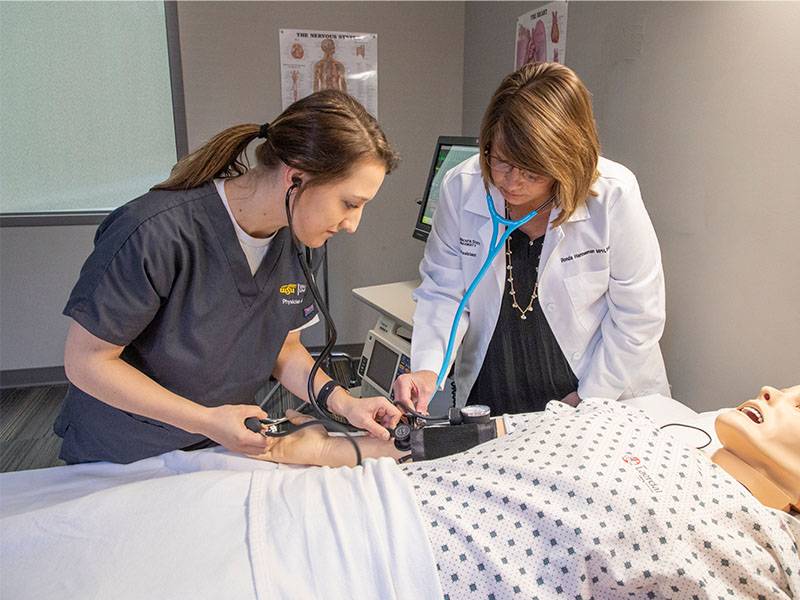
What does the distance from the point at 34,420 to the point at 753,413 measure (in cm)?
296

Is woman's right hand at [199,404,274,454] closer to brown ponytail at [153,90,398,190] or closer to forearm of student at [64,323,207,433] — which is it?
forearm of student at [64,323,207,433]

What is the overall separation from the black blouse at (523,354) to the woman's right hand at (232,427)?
25.2 inches

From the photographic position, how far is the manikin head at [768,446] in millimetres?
1057

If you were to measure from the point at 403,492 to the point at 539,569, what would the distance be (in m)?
0.22

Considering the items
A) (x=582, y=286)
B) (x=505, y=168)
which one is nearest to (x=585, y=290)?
(x=582, y=286)

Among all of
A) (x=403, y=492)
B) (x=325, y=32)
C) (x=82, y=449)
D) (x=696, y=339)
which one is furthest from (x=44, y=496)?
(x=325, y=32)

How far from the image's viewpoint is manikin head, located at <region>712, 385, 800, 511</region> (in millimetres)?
1057

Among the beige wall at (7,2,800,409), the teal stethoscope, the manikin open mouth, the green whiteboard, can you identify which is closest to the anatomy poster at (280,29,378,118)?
the beige wall at (7,2,800,409)

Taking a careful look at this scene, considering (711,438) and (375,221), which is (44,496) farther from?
(375,221)

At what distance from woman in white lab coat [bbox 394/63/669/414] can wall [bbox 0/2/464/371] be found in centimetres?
188

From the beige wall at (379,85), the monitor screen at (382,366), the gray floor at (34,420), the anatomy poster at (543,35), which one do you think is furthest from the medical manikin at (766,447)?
the beige wall at (379,85)

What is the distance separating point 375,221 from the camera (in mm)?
3445

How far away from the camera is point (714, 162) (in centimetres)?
151

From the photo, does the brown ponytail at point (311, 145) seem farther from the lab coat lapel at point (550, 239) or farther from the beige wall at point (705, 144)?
the beige wall at point (705, 144)
